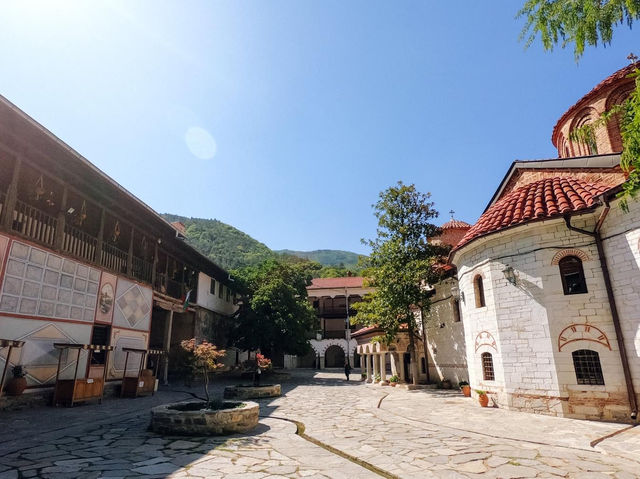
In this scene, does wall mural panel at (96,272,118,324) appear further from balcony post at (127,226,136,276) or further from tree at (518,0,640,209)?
tree at (518,0,640,209)

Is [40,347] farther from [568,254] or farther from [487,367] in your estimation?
[568,254]

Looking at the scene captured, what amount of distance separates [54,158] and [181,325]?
12624 mm

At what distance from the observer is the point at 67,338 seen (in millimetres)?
10977

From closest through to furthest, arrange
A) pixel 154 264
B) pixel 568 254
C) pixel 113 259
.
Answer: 1. pixel 568 254
2. pixel 113 259
3. pixel 154 264

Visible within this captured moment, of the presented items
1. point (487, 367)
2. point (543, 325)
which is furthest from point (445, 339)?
point (543, 325)

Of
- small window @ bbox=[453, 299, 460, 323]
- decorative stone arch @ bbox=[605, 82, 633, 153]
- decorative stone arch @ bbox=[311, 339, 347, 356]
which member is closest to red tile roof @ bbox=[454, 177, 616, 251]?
decorative stone arch @ bbox=[605, 82, 633, 153]

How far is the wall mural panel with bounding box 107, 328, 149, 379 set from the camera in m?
13.1

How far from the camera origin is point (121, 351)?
13484 millimetres

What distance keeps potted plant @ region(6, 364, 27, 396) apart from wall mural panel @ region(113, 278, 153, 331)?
3783 mm

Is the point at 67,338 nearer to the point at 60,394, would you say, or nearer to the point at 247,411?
the point at 60,394

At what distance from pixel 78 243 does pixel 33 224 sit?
1606 millimetres

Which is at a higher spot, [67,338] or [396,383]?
[67,338]

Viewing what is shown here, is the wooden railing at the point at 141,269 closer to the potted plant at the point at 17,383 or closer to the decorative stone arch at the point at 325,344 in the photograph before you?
the potted plant at the point at 17,383

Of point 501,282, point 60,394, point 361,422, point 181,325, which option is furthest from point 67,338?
point 501,282
